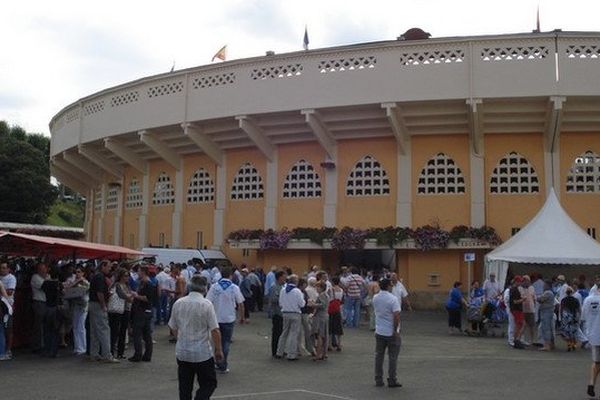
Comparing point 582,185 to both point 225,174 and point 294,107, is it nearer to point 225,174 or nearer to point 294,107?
point 294,107

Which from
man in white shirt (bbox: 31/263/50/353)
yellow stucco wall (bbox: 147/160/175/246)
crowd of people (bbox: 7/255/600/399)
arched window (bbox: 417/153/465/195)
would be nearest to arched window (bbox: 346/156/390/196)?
arched window (bbox: 417/153/465/195)

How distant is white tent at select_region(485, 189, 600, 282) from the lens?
17031 millimetres

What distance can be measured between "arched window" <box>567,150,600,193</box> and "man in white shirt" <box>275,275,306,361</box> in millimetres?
13018

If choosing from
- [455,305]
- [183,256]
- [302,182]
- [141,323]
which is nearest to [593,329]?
[141,323]

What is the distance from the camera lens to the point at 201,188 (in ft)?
87.3

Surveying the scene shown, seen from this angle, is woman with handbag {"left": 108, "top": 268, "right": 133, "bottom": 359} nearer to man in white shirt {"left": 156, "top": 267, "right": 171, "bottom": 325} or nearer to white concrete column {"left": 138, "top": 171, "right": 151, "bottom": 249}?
man in white shirt {"left": 156, "top": 267, "right": 171, "bottom": 325}

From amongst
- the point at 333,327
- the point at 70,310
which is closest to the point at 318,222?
the point at 333,327

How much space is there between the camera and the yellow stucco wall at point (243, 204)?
24.9 metres

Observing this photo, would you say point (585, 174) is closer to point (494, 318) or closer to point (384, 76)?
point (384, 76)

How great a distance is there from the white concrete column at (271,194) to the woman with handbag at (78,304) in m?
12.0

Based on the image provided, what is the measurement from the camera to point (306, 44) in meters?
28.5

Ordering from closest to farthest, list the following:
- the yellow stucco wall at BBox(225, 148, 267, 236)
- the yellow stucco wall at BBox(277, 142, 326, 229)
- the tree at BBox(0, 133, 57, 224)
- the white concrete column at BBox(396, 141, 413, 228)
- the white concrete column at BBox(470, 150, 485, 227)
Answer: the white concrete column at BBox(470, 150, 485, 227), the white concrete column at BBox(396, 141, 413, 228), the yellow stucco wall at BBox(277, 142, 326, 229), the yellow stucco wall at BBox(225, 148, 267, 236), the tree at BBox(0, 133, 57, 224)

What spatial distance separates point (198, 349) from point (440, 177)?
668 inches

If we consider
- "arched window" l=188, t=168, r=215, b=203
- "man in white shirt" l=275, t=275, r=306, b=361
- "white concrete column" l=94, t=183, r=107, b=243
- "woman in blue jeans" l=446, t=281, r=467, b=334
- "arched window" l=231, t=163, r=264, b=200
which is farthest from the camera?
"white concrete column" l=94, t=183, r=107, b=243
